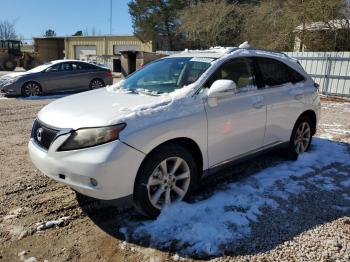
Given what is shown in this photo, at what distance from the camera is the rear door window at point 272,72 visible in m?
4.65

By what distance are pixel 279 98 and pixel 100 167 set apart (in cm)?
287

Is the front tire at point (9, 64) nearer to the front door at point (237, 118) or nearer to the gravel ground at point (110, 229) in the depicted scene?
the gravel ground at point (110, 229)

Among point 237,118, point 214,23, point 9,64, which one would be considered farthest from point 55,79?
point 9,64

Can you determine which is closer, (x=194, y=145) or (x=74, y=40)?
(x=194, y=145)

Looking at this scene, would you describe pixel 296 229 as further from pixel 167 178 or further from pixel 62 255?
pixel 62 255

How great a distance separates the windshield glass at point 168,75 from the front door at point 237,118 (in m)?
0.25

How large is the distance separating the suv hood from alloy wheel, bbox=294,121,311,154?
276 centimetres

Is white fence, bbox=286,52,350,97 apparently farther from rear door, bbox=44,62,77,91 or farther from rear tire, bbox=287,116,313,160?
rear door, bbox=44,62,77,91

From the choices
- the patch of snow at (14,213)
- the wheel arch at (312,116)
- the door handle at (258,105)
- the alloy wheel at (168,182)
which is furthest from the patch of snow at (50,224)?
the wheel arch at (312,116)

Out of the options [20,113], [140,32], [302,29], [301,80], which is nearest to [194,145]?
[301,80]

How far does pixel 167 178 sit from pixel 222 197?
845 millimetres

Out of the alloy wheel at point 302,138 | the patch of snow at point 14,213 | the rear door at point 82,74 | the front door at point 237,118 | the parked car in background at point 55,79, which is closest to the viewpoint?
the patch of snow at point 14,213

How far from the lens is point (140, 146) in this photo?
311 centimetres

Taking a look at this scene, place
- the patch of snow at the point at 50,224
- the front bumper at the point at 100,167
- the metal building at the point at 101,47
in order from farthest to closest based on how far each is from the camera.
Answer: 1. the metal building at the point at 101,47
2. the patch of snow at the point at 50,224
3. the front bumper at the point at 100,167
